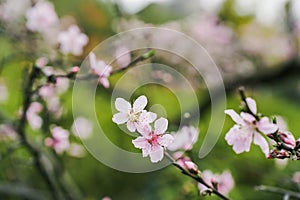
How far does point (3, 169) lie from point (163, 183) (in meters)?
0.81

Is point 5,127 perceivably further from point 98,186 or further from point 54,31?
point 54,31

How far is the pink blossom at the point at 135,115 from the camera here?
2.92 ft

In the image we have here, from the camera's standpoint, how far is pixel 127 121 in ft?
2.99

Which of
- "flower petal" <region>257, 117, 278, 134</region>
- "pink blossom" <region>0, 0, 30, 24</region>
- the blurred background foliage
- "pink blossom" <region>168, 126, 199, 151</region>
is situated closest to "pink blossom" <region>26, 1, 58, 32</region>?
the blurred background foliage

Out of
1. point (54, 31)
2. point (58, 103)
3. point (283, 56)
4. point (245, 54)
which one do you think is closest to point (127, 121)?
point (58, 103)

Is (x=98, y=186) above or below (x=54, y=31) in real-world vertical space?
below

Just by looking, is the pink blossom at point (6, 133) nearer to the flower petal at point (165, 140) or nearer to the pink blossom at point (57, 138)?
the pink blossom at point (57, 138)

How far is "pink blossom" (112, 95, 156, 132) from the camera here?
891 millimetres

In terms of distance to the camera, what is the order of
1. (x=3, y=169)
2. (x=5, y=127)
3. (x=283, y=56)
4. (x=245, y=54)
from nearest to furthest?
(x=5, y=127)
(x=3, y=169)
(x=245, y=54)
(x=283, y=56)

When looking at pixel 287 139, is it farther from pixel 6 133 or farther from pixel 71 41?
pixel 6 133

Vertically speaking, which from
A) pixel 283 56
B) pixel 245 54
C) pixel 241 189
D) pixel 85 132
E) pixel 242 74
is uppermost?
pixel 283 56

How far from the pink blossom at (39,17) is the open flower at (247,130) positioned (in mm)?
1322

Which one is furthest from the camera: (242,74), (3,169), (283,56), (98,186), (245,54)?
(283,56)

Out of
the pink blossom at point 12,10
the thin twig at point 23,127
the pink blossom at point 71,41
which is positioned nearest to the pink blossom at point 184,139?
the thin twig at point 23,127
